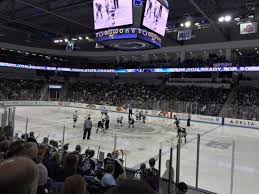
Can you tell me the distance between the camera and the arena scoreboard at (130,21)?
→ 1247cm

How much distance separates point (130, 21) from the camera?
41.3 ft

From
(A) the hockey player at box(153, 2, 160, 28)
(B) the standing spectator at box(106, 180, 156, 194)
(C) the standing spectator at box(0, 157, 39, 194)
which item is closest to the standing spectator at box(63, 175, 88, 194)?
(C) the standing spectator at box(0, 157, 39, 194)

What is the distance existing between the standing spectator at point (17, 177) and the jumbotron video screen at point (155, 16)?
12.1 meters

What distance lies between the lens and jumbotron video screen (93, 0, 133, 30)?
41.2 ft

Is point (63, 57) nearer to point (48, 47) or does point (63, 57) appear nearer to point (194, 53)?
point (48, 47)

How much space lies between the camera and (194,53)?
3494 cm

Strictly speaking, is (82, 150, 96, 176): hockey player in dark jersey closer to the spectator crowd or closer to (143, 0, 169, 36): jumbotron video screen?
the spectator crowd

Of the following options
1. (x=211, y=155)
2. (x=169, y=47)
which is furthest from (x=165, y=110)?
(x=211, y=155)

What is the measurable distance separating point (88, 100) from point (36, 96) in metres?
7.30

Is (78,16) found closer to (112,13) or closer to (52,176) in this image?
(112,13)

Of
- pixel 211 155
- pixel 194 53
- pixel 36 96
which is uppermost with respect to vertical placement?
pixel 194 53

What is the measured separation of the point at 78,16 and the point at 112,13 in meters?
15.5

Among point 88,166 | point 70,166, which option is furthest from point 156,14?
point 70,166

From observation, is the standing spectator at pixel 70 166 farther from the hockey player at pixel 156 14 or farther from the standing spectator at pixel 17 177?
the hockey player at pixel 156 14
